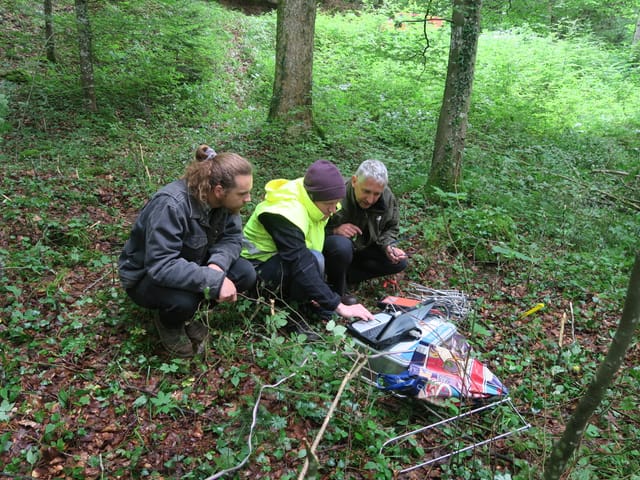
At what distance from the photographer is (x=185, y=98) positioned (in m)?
8.75

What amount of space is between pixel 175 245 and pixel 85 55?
582cm

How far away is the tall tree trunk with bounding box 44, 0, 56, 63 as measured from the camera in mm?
7121

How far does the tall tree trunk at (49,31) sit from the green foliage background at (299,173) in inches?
8.8

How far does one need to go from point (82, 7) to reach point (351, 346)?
6.80 metres

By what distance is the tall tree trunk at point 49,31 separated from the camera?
7121 millimetres

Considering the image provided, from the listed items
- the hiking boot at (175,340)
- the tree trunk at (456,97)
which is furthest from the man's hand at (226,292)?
the tree trunk at (456,97)

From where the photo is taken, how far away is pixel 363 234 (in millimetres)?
4125

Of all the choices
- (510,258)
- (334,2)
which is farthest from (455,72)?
(334,2)

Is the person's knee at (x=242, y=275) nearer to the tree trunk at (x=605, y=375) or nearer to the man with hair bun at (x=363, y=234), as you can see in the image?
the man with hair bun at (x=363, y=234)

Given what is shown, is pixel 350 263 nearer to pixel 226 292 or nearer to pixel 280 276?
pixel 280 276

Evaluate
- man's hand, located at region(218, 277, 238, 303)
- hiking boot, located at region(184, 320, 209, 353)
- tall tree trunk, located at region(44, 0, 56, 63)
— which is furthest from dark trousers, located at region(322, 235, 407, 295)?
tall tree trunk, located at region(44, 0, 56, 63)

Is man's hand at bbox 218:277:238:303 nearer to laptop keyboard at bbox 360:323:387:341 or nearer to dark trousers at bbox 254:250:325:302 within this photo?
dark trousers at bbox 254:250:325:302

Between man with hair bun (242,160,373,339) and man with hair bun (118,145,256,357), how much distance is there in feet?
1.27

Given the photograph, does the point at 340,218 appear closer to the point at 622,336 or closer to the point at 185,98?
the point at 622,336
